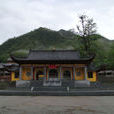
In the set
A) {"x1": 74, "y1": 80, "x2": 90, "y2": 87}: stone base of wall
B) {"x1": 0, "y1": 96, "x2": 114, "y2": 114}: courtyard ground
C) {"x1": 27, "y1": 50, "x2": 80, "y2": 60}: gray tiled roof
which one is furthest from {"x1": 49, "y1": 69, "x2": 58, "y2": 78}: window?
{"x1": 0, "y1": 96, "x2": 114, "y2": 114}: courtyard ground

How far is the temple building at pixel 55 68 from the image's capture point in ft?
56.1

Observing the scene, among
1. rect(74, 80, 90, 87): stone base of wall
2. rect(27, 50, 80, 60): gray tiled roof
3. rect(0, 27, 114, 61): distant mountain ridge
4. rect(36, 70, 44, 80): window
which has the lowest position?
rect(74, 80, 90, 87): stone base of wall

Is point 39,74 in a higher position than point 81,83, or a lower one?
higher

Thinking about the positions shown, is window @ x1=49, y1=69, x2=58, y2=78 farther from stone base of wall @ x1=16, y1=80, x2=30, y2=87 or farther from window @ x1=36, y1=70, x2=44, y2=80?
stone base of wall @ x1=16, y1=80, x2=30, y2=87

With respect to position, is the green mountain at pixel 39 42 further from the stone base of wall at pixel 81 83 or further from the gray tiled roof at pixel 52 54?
the stone base of wall at pixel 81 83

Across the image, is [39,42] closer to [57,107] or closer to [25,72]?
[25,72]

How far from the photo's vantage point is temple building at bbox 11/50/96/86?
17094 millimetres

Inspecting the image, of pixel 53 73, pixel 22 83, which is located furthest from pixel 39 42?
pixel 22 83

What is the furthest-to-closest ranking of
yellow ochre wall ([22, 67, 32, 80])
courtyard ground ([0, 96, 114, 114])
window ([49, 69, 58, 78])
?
window ([49, 69, 58, 78])
yellow ochre wall ([22, 67, 32, 80])
courtyard ground ([0, 96, 114, 114])

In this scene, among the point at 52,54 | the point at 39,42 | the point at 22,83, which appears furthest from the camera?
the point at 39,42

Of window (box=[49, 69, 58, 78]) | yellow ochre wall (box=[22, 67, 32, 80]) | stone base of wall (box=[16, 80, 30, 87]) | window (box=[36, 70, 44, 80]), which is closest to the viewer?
stone base of wall (box=[16, 80, 30, 87])

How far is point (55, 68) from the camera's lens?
1839cm

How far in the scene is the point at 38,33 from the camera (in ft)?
354

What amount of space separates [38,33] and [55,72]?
93.3 metres
